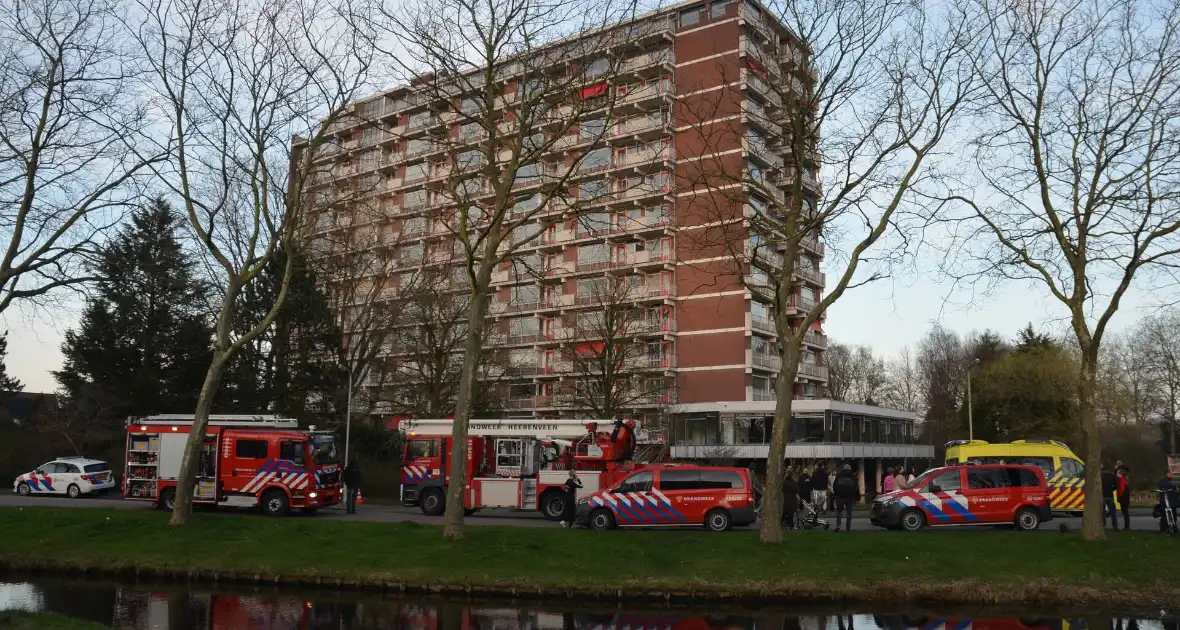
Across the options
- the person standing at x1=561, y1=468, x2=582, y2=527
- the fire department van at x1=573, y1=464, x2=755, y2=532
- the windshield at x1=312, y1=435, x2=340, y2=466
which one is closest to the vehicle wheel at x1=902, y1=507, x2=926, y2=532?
the fire department van at x1=573, y1=464, x2=755, y2=532

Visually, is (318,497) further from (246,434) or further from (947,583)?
(947,583)

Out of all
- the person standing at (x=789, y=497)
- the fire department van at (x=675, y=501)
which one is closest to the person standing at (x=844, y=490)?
the person standing at (x=789, y=497)

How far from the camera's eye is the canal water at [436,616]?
1359 centimetres

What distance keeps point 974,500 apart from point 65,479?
3396cm

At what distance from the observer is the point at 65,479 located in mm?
36750

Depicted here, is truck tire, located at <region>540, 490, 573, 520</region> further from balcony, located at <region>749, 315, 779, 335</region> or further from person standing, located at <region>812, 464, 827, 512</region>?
balcony, located at <region>749, 315, 779, 335</region>

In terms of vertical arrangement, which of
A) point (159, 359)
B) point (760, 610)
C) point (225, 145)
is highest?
point (225, 145)

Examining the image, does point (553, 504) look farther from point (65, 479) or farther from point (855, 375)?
point (855, 375)

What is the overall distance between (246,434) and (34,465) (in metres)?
24.5

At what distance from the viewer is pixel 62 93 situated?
1928cm

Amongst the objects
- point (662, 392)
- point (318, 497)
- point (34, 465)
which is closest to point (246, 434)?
point (318, 497)

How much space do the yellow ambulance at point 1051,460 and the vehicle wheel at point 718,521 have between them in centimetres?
945

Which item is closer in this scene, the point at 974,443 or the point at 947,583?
the point at 947,583

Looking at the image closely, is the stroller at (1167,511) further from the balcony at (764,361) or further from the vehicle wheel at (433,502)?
the balcony at (764,361)
